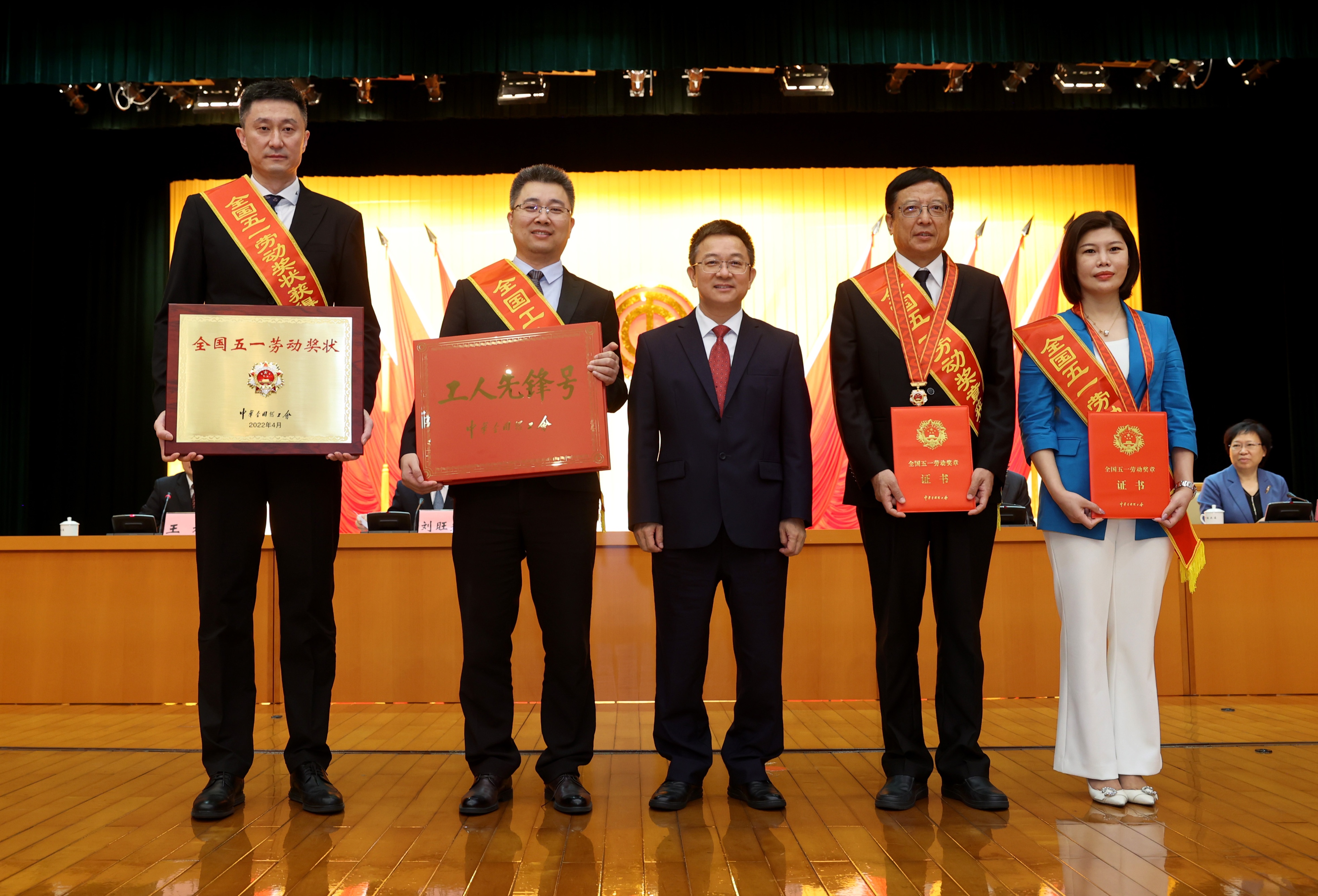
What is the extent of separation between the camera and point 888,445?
7.07ft

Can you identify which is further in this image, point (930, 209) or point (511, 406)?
point (930, 209)

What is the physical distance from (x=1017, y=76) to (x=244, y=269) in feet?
18.8

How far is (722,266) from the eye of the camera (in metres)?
2.20

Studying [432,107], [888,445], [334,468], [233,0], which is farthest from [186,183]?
[888,445]

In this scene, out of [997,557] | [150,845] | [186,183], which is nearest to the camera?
[150,845]

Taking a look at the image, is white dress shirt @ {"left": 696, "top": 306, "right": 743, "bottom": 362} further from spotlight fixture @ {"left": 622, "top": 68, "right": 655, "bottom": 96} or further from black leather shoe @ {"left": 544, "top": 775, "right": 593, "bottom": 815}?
spotlight fixture @ {"left": 622, "top": 68, "right": 655, "bottom": 96}

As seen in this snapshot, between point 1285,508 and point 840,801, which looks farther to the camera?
point 1285,508

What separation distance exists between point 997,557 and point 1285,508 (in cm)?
142

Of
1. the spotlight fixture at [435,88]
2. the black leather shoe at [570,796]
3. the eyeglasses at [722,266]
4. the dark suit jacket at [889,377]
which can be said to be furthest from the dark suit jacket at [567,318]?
the spotlight fixture at [435,88]

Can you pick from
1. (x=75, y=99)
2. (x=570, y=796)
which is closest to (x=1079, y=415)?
(x=570, y=796)

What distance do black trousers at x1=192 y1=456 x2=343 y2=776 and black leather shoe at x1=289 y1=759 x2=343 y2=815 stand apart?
0.02m

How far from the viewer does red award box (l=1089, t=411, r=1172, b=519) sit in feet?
6.86

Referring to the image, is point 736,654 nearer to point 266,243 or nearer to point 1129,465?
point 1129,465

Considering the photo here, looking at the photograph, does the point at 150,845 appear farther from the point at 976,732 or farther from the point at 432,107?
the point at 432,107
